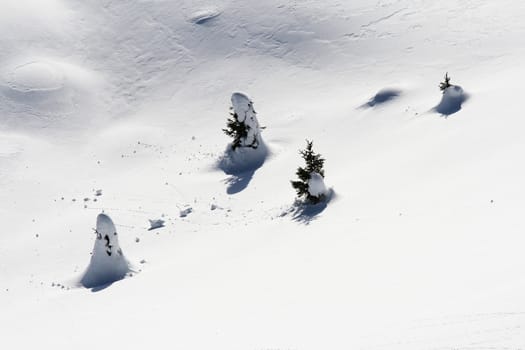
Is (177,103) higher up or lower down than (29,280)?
higher up

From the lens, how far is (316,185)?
83.9 feet

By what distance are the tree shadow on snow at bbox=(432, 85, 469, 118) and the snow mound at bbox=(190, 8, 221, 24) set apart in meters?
25.6

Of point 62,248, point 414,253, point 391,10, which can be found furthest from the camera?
point 391,10


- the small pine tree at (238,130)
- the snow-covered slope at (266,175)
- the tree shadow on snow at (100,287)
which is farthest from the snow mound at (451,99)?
the tree shadow on snow at (100,287)

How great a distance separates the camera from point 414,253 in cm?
1641

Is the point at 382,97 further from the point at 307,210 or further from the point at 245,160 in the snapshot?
the point at 307,210

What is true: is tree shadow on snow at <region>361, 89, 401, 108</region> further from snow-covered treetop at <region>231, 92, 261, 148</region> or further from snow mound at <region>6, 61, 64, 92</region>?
snow mound at <region>6, 61, 64, 92</region>

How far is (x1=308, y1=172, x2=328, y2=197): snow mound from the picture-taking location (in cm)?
2558

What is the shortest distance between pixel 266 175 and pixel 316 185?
7831mm

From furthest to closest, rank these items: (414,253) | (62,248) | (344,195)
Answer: (62,248) < (344,195) < (414,253)

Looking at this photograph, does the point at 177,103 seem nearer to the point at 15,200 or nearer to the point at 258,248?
the point at 15,200

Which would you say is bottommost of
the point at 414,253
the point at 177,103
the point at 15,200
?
the point at 414,253

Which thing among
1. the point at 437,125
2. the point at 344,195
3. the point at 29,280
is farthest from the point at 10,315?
the point at 437,125

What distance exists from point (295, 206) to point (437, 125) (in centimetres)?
816
